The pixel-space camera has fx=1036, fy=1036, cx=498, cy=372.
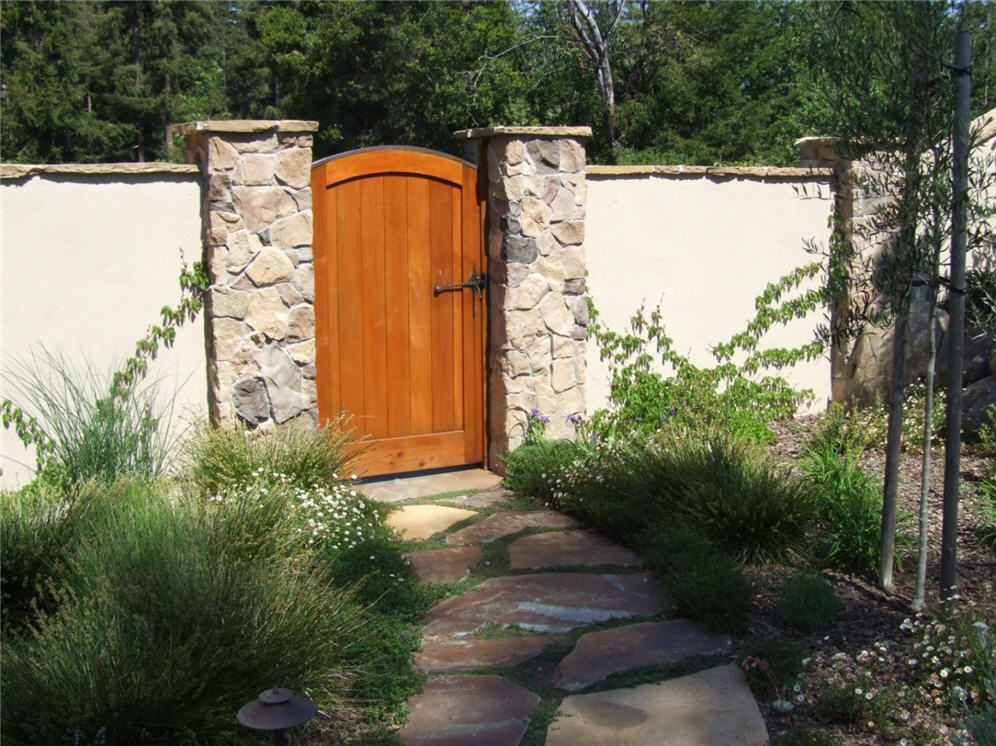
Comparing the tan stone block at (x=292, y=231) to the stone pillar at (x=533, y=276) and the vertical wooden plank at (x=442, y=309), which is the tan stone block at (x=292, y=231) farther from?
the stone pillar at (x=533, y=276)

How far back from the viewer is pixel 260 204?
228 inches

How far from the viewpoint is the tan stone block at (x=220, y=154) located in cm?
565

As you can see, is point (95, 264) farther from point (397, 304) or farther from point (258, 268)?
point (397, 304)

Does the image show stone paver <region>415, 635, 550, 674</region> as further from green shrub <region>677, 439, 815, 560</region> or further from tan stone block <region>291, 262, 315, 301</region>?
tan stone block <region>291, 262, 315, 301</region>

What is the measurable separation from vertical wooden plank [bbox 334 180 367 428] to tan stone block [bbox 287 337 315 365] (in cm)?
29

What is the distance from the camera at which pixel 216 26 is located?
3195cm

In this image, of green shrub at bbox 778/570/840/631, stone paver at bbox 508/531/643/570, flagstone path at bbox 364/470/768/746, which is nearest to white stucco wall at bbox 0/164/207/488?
flagstone path at bbox 364/470/768/746

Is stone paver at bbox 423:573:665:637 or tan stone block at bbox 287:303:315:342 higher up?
tan stone block at bbox 287:303:315:342

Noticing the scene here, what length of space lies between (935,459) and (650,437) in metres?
1.89

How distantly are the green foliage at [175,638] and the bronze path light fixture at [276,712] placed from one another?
1.55ft

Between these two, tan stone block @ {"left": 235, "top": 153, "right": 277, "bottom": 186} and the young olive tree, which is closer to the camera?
the young olive tree

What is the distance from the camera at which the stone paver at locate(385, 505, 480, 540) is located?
5566 millimetres

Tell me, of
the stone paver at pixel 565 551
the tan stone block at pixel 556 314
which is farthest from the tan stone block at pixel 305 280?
the stone paver at pixel 565 551

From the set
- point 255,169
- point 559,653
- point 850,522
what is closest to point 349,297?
point 255,169
